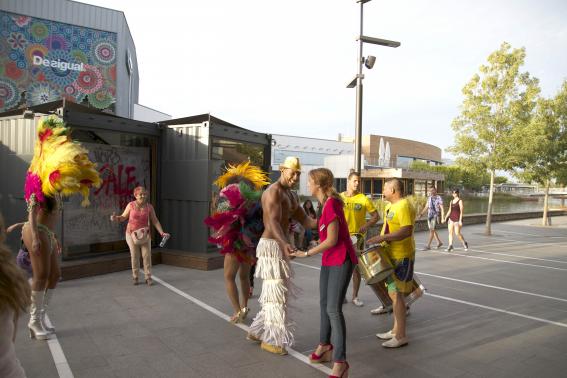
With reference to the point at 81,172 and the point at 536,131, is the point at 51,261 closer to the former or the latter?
the point at 81,172

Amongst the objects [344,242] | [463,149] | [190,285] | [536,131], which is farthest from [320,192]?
[536,131]

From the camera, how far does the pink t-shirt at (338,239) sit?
3.72 metres

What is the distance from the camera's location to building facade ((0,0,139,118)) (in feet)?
69.4

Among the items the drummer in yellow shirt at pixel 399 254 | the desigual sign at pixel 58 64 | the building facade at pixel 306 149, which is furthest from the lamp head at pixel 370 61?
the building facade at pixel 306 149

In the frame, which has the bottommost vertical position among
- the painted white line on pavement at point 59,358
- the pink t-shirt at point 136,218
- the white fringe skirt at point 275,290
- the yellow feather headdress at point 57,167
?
the painted white line on pavement at point 59,358

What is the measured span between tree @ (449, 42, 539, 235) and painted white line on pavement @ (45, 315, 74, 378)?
14.6m

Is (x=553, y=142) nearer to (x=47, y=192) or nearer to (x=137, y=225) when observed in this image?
(x=137, y=225)

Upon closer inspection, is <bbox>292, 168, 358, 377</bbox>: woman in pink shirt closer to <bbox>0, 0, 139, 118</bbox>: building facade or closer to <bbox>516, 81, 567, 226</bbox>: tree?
<bbox>516, 81, 567, 226</bbox>: tree

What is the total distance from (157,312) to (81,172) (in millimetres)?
2157

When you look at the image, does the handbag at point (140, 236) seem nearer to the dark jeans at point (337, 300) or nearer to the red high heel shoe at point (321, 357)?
the red high heel shoe at point (321, 357)

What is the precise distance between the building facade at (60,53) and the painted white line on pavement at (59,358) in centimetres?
2031

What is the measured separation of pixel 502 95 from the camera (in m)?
15.4

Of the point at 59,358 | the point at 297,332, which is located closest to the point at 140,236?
the point at 59,358

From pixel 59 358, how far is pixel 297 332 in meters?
2.47
